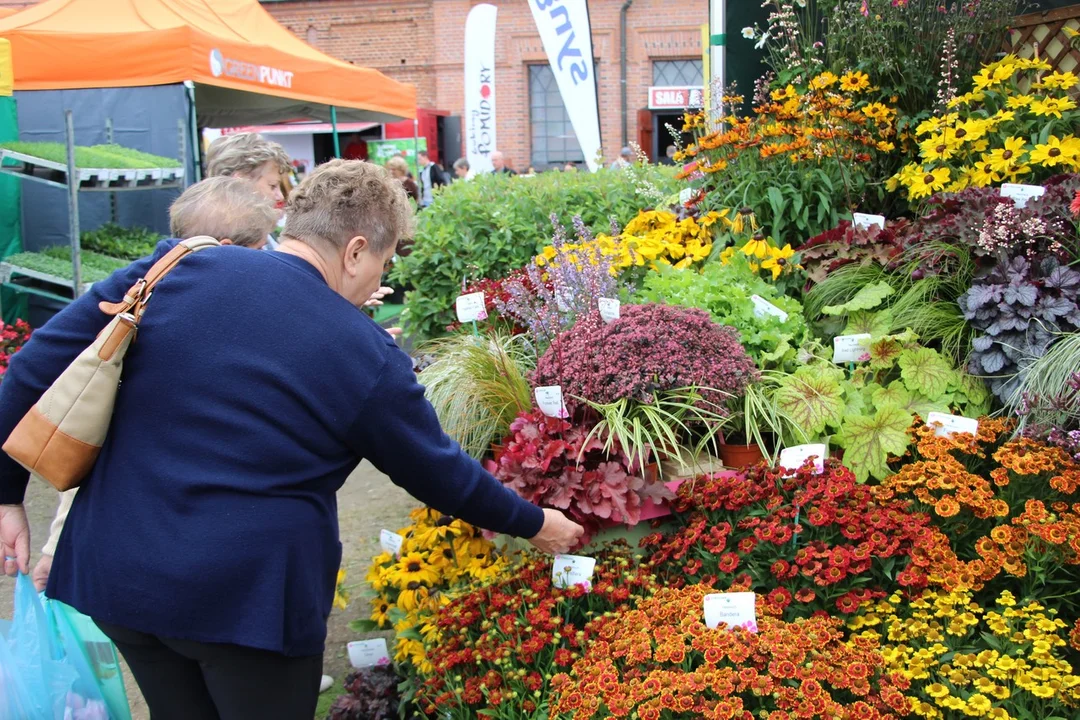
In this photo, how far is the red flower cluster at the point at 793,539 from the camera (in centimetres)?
235

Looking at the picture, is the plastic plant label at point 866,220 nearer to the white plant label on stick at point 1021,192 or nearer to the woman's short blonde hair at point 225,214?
the white plant label on stick at point 1021,192

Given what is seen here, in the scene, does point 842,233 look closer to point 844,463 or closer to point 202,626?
point 844,463

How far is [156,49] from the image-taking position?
720cm

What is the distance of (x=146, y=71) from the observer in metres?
7.24

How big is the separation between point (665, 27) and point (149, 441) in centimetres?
2031

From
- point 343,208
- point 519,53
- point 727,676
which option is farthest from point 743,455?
point 519,53

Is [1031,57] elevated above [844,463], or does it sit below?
above

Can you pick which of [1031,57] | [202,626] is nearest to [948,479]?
[202,626]

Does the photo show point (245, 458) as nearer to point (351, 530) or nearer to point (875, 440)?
point (875, 440)

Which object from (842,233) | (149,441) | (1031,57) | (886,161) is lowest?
(149,441)

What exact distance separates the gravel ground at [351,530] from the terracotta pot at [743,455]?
63.5 inches

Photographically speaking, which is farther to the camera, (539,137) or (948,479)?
(539,137)

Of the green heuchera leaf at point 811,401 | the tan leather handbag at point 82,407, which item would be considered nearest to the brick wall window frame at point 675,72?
the green heuchera leaf at point 811,401

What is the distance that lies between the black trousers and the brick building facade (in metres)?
18.4
